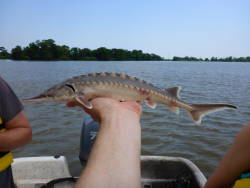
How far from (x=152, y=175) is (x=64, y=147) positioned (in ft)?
12.1

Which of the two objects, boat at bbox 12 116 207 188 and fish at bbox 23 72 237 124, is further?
boat at bbox 12 116 207 188

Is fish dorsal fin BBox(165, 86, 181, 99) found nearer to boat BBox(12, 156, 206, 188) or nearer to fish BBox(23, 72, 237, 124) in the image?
fish BBox(23, 72, 237, 124)

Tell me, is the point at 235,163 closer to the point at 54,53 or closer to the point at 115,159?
the point at 115,159

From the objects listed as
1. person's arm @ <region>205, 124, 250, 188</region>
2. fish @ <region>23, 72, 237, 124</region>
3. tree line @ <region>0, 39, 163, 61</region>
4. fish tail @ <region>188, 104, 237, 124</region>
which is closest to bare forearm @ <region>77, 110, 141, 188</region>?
person's arm @ <region>205, 124, 250, 188</region>

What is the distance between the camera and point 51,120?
888cm

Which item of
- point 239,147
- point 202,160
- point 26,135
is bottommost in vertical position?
point 202,160

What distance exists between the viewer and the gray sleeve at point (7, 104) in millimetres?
2102

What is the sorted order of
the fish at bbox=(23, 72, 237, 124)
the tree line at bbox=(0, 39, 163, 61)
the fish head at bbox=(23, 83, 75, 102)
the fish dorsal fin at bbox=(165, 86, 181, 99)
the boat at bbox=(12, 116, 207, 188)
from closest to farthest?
the fish at bbox=(23, 72, 237, 124) < the fish head at bbox=(23, 83, 75, 102) < the fish dorsal fin at bbox=(165, 86, 181, 99) < the boat at bbox=(12, 116, 207, 188) < the tree line at bbox=(0, 39, 163, 61)

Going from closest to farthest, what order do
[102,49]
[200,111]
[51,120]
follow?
[200,111]
[51,120]
[102,49]

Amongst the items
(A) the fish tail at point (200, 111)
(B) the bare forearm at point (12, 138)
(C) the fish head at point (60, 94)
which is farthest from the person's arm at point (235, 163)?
(B) the bare forearm at point (12, 138)

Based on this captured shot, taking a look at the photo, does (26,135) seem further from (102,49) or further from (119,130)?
(102,49)

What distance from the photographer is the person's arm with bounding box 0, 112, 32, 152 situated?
6.75 ft

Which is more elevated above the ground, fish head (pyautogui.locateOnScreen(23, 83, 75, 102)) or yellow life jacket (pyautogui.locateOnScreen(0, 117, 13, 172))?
fish head (pyautogui.locateOnScreen(23, 83, 75, 102))

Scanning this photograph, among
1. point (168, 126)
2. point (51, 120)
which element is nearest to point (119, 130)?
point (168, 126)
